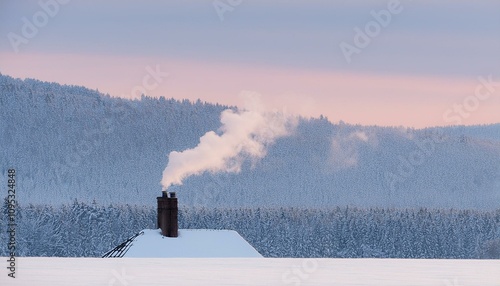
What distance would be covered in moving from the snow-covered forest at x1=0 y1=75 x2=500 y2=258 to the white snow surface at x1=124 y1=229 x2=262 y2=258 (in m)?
45.4

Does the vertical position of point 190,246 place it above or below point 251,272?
below

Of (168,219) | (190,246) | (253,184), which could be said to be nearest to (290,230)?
(253,184)

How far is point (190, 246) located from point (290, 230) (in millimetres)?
53946

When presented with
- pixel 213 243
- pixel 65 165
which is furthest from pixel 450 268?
pixel 65 165

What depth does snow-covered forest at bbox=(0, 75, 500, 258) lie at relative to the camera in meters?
69.2

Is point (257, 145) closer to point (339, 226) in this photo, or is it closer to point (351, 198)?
point (351, 198)

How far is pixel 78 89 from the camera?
379 feet

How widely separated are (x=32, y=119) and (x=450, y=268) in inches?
3723

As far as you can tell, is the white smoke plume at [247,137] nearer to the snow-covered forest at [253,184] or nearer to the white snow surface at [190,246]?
the snow-covered forest at [253,184]

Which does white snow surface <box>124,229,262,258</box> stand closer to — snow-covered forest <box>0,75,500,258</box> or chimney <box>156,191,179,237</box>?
chimney <box>156,191,179,237</box>

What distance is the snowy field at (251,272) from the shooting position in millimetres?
A: 7500

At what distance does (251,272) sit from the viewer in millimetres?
8320

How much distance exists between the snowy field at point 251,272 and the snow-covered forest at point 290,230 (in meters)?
55.3

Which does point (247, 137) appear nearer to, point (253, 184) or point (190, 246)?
point (253, 184)
